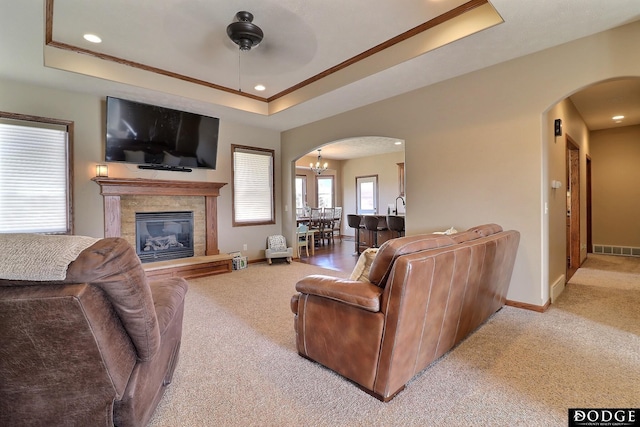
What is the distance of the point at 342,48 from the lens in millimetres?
3480

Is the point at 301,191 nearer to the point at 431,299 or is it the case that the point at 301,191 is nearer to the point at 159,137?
the point at 159,137

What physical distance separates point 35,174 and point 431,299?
4.97m

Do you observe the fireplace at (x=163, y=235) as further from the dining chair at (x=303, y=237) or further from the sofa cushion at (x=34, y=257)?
the sofa cushion at (x=34, y=257)

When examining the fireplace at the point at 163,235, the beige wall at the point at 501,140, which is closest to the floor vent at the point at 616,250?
the beige wall at the point at 501,140

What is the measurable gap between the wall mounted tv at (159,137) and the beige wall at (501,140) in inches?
126

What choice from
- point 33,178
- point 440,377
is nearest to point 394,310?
point 440,377

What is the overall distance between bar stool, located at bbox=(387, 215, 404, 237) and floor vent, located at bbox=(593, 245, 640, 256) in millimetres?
4457

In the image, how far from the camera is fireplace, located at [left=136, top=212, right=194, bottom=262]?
479 centimetres

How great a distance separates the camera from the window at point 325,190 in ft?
34.2

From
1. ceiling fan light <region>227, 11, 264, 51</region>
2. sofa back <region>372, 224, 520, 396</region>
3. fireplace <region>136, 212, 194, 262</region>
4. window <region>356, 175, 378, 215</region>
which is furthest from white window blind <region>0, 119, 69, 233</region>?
window <region>356, 175, 378, 215</region>

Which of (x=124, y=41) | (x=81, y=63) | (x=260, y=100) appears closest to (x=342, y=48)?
(x=260, y=100)

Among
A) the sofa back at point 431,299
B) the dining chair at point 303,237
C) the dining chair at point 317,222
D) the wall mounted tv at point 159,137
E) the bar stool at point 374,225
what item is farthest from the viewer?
the dining chair at point 317,222

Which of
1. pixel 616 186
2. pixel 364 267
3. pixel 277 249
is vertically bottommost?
pixel 277 249

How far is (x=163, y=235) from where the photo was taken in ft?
16.5
